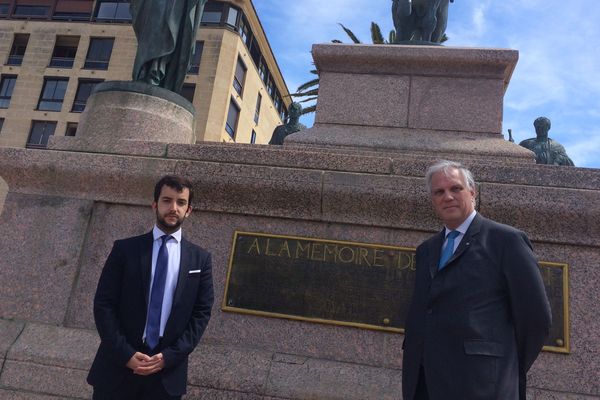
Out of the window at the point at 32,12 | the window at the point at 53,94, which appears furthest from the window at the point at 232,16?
the window at the point at 32,12

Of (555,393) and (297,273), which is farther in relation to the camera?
(297,273)

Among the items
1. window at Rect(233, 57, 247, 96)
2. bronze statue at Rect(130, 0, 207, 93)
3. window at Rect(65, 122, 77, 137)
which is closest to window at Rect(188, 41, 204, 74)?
window at Rect(233, 57, 247, 96)

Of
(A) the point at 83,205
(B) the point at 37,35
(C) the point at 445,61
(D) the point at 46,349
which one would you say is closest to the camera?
(D) the point at 46,349

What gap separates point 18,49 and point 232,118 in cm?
1815

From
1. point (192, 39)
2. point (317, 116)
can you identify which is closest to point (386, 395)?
point (317, 116)

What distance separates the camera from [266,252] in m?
4.06

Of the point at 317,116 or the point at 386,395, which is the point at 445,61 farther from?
the point at 386,395

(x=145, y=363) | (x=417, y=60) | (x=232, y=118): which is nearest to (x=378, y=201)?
(x=145, y=363)

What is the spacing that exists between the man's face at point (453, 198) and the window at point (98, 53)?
36.4 meters

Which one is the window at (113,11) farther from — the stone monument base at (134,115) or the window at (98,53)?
the stone monument base at (134,115)

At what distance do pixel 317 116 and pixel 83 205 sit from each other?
2824 mm

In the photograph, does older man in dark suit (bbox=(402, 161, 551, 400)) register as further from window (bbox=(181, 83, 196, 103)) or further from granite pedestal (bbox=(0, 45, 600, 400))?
window (bbox=(181, 83, 196, 103))

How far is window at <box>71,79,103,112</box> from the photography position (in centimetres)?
3350

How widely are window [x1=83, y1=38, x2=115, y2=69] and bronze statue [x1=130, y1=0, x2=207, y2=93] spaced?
32.0 metres
